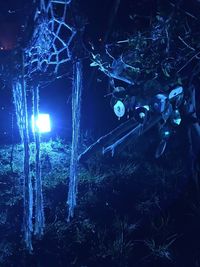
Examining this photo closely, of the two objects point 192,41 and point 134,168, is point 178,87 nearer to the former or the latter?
point 192,41

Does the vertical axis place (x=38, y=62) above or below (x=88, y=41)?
below

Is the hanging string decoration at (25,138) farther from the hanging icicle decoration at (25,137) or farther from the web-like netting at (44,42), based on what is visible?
the web-like netting at (44,42)

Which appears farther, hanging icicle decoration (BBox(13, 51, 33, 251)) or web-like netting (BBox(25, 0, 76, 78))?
hanging icicle decoration (BBox(13, 51, 33, 251))

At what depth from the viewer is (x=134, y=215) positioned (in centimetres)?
522

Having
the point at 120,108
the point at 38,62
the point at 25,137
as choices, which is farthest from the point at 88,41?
the point at 25,137

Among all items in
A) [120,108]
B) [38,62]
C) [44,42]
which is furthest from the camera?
[120,108]

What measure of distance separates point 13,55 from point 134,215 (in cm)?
324

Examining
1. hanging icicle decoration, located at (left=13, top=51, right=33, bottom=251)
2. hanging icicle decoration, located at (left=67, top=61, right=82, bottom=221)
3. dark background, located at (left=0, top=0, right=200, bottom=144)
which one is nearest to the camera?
dark background, located at (left=0, top=0, right=200, bottom=144)

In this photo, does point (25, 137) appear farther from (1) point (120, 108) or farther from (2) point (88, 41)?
(2) point (88, 41)

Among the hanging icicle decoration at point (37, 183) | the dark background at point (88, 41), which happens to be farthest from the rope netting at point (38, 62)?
the dark background at point (88, 41)

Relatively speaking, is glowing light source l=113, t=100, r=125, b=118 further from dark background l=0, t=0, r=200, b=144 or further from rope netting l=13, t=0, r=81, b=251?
dark background l=0, t=0, r=200, b=144

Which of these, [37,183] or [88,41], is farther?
[88,41]

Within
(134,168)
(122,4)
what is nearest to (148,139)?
(134,168)

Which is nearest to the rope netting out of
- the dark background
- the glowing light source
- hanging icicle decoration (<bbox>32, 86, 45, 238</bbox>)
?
hanging icicle decoration (<bbox>32, 86, 45, 238</bbox>)
